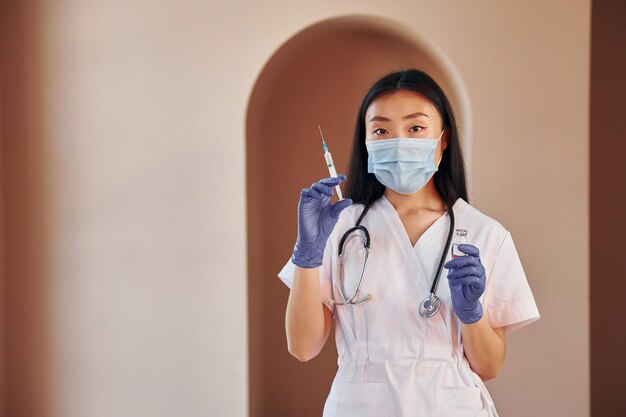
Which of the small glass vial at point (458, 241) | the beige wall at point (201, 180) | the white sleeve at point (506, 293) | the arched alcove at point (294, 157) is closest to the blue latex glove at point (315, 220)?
the small glass vial at point (458, 241)

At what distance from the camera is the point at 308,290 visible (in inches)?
60.6

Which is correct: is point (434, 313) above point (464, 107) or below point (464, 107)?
below

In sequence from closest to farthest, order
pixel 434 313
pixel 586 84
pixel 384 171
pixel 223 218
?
1. pixel 434 313
2. pixel 384 171
3. pixel 586 84
4. pixel 223 218

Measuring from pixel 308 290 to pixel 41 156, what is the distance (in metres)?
2.06

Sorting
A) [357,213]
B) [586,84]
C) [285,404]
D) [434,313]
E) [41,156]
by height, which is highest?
[586,84]

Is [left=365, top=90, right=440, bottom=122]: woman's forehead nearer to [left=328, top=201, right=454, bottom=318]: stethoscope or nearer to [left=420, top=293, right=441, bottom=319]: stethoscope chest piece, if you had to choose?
[left=328, top=201, right=454, bottom=318]: stethoscope

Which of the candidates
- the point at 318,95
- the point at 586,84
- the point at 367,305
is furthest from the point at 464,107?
the point at 367,305

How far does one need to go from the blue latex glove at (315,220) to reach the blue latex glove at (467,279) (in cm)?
28

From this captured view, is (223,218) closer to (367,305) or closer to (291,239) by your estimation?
(291,239)

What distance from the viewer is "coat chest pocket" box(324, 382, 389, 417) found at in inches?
59.3

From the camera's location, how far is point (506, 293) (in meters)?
1.59

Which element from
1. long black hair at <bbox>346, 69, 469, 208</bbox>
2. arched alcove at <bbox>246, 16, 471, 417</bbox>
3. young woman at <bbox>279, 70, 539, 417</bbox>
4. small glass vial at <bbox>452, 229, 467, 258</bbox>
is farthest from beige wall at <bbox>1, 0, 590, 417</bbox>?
small glass vial at <bbox>452, 229, 467, 258</bbox>

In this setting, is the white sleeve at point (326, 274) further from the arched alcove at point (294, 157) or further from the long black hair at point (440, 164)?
the arched alcove at point (294, 157)

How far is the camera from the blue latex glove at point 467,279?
139cm
